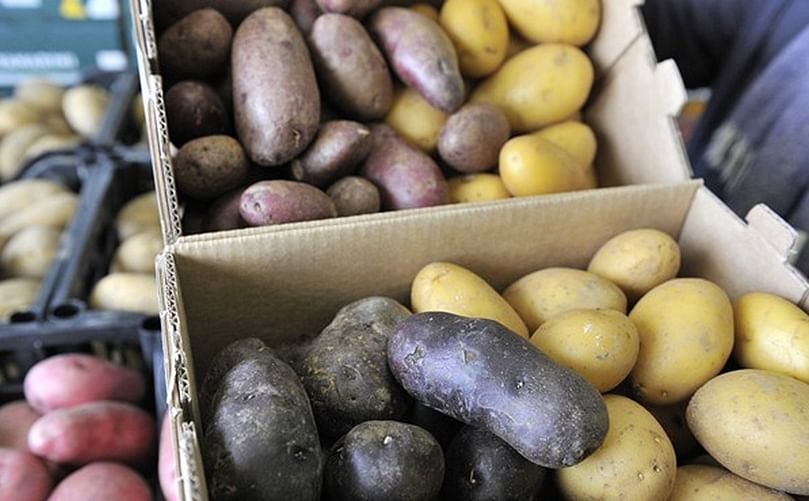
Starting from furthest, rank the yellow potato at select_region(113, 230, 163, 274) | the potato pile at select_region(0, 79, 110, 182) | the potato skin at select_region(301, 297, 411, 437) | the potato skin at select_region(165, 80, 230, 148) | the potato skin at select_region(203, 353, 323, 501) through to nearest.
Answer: the potato pile at select_region(0, 79, 110, 182)
the yellow potato at select_region(113, 230, 163, 274)
the potato skin at select_region(165, 80, 230, 148)
the potato skin at select_region(301, 297, 411, 437)
the potato skin at select_region(203, 353, 323, 501)

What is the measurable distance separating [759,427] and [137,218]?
1.08 metres

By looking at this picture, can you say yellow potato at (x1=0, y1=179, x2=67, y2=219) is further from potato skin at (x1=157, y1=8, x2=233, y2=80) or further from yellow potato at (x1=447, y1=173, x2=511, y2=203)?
yellow potato at (x1=447, y1=173, x2=511, y2=203)

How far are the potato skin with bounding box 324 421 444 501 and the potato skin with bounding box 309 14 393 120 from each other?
1.52 ft

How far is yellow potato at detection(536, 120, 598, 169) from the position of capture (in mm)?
980

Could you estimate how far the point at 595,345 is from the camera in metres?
0.62

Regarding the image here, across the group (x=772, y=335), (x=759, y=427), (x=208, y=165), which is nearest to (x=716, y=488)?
(x=759, y=427)

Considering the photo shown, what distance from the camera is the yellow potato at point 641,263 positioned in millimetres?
790

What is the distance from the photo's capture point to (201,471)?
18.8 inches

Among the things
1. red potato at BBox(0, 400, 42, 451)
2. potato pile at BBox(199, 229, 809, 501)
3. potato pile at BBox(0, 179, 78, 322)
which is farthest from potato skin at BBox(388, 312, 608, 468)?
potato pile at BBox(0, 179, 78, 322)

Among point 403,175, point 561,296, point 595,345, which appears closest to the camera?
point 595,345

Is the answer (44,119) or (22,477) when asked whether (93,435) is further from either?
(44,119)

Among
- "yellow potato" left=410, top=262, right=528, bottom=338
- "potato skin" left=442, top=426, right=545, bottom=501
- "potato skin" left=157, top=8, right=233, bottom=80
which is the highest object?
"potato skin" left=157, top=8, right=233, bottom=80

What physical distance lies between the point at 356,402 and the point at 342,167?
326 millimetres

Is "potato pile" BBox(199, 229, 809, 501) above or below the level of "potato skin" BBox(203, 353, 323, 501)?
below
